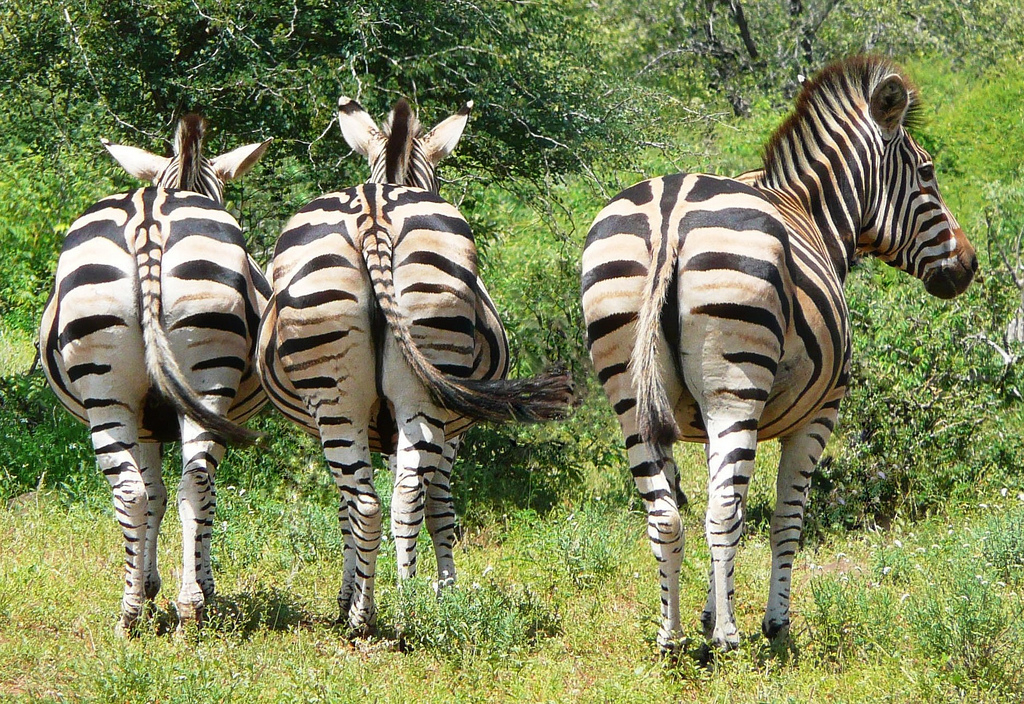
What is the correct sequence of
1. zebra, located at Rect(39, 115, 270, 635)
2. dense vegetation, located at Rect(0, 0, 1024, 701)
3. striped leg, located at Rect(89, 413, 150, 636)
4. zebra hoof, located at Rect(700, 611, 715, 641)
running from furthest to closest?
1. zebra hoof, located at Rect(700, 611, 715, 641)
2. striped leg, located at Rect(89, 413, 150, 636)
3. zebra, located at Rect(39, 115, 270, 635)
4. dense vegetation, located at Rect(0, 0, 1024, 701)

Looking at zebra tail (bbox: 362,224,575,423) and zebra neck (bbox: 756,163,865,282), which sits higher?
zebra neck (bbox: 756,163,865,282)

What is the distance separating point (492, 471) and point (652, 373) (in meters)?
3.88

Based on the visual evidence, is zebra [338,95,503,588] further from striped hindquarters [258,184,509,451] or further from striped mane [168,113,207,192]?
striped mane [168,113,207,192]

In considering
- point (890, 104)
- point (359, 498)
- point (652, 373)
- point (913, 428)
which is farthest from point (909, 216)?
point (359, 498)

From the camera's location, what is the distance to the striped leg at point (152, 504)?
19.2 ft

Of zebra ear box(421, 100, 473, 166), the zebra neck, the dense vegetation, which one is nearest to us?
the dense vegetation

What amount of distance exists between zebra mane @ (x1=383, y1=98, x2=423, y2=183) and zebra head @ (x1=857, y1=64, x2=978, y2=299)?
2.63 m

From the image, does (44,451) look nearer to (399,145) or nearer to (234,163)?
(234,163)

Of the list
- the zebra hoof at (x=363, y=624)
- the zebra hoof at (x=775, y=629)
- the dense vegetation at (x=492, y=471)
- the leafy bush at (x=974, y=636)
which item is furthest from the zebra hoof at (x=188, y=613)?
the leafy bush at (x=974, y=636)

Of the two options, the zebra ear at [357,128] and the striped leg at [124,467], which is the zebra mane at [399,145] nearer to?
the zebra ear at [357,128]

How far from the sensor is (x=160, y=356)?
5016 mm

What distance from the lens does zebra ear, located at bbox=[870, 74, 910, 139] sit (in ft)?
19.1

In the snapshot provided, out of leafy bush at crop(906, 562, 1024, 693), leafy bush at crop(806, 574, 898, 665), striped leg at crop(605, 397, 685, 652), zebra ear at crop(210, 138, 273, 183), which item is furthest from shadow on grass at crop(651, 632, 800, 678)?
zebra ear at crop(210, 138, 273, 183)

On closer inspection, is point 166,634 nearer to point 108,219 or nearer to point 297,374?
point 297,374
